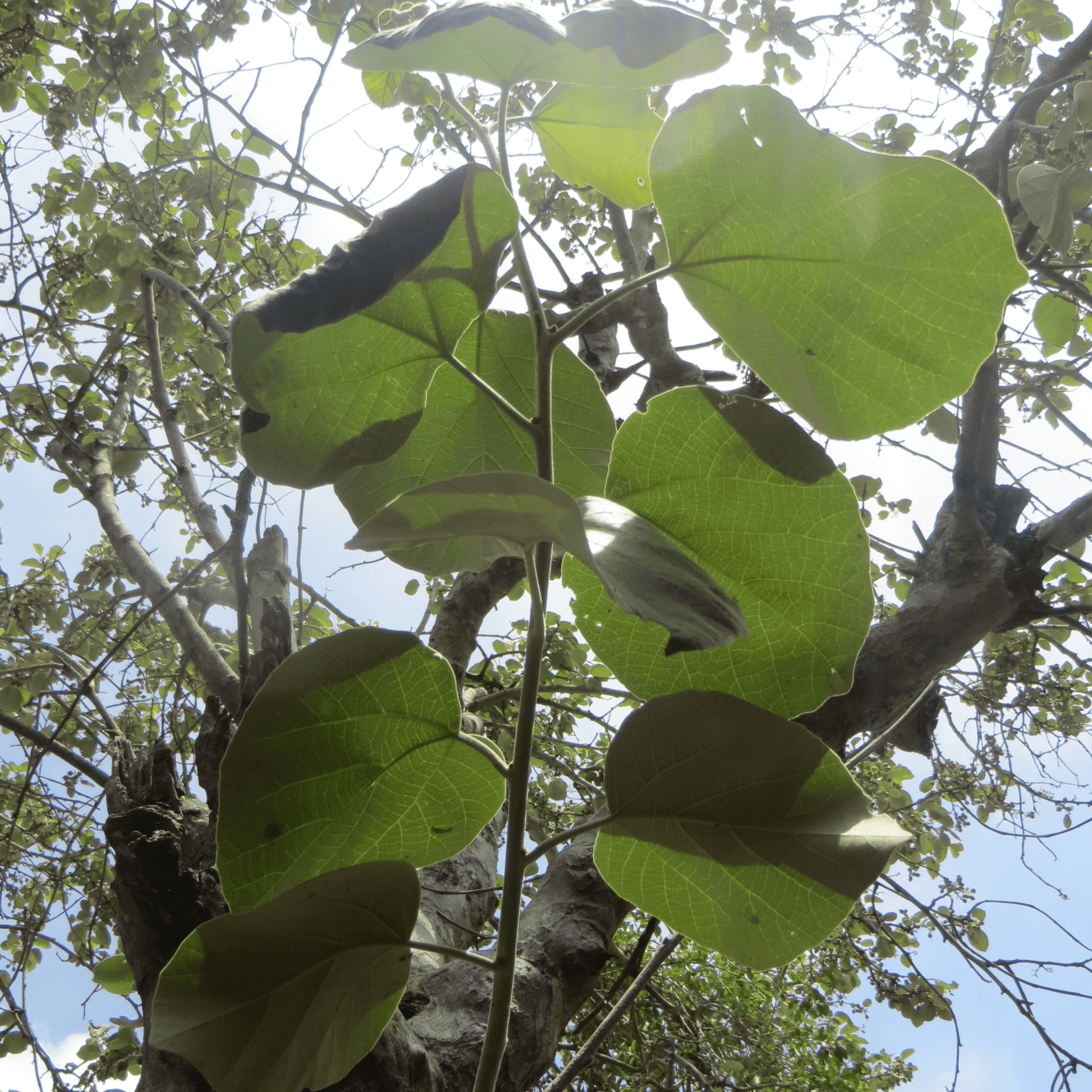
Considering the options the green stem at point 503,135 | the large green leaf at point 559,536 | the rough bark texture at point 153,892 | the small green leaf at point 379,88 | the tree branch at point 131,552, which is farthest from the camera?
the tree branch at point 131,552

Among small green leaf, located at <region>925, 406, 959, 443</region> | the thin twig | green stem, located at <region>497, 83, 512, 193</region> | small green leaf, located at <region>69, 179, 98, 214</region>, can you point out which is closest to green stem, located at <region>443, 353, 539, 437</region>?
green stem, located at <region>497, 83, 512, 193</region>

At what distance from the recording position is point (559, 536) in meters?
0.36

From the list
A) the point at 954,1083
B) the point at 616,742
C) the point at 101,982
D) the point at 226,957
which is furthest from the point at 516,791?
the point at 954,1083

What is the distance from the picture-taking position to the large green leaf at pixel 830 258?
450mm

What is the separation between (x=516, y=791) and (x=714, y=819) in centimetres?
12

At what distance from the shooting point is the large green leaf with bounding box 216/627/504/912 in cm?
48

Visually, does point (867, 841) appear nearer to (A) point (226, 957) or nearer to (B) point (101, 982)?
(A) point (226, 957)

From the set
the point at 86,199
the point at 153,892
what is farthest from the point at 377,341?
the point at 86,199

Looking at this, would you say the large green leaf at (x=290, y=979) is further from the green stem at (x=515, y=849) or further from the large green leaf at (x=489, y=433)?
the large green leaf at (x=489, y=433)

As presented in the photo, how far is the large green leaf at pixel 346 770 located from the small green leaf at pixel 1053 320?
1643 mm

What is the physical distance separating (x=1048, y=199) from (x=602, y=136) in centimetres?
93

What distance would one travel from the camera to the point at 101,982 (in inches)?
47.1

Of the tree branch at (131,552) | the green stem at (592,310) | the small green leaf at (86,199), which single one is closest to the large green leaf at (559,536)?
the green stem at (592,310)

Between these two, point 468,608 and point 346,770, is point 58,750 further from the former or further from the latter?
point 346,770
